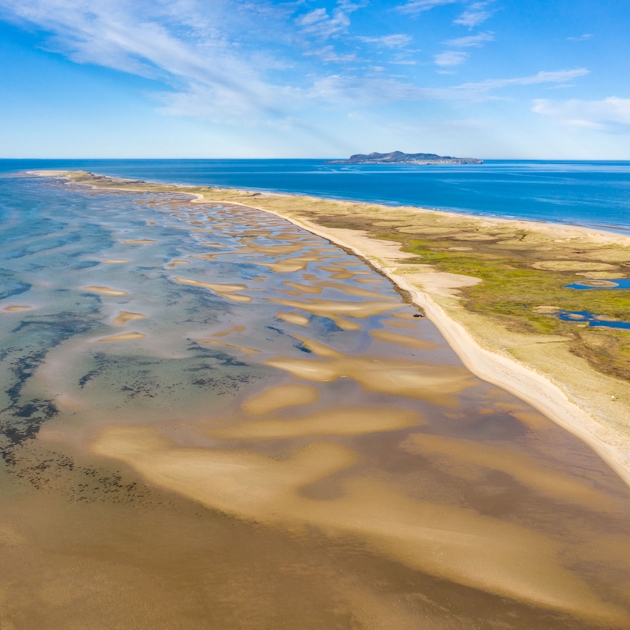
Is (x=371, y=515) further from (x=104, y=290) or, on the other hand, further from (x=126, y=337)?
(x=104, y=290)

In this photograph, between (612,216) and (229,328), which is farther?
(612,216)

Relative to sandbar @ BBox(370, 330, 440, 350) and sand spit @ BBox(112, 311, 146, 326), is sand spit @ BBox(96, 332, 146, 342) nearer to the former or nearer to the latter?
sand spit @ BBox(112, 311, 146, 326)

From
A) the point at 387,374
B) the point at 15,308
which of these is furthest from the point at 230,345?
the point at 15,308

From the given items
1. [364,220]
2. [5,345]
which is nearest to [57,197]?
[364,220]

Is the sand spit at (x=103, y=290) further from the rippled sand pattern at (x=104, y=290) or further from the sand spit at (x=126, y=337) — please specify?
the sand spit at (x=126, y=337)

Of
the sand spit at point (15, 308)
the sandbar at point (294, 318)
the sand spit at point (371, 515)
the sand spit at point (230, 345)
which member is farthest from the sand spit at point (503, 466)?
the sand spit at point (15, 308)

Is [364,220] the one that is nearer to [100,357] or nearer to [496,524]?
[100,357]
